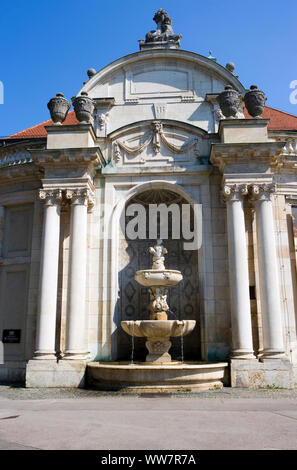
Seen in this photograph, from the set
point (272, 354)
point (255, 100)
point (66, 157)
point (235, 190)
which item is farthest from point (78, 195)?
point (272, 354)

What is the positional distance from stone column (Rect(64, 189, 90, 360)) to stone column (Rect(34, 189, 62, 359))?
45 centimetres

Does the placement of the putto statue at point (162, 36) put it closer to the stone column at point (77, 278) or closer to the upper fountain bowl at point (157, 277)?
the stone column at point (77, 278)

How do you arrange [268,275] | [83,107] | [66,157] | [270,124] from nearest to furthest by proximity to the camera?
[268,275]
[66,157]
[83,107]
[270,124]

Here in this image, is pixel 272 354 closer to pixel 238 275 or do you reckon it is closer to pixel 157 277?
pixel 238 275

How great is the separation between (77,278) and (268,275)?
18.8ft

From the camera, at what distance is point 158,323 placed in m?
11.7

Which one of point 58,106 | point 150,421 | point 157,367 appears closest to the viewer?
point 150,421

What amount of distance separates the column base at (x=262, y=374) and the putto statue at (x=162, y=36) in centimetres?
1275

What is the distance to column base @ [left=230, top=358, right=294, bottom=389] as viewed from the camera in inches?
444

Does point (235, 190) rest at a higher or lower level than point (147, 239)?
higher

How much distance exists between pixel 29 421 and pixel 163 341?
6069 mm

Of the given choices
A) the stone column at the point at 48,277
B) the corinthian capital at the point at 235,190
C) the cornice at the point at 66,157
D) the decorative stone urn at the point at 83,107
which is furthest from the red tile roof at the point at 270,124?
Result: the corinthian capital at the point at 235,190

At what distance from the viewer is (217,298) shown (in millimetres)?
13117
